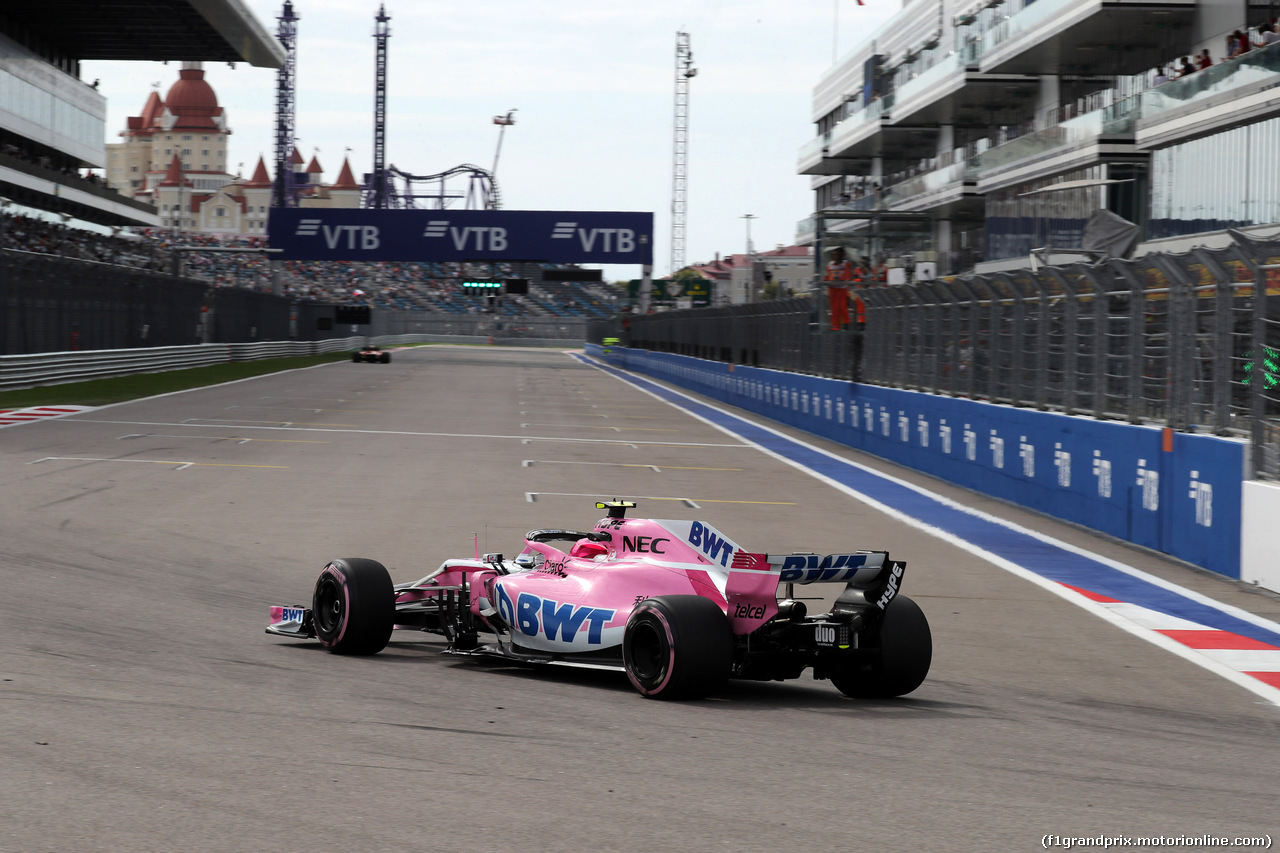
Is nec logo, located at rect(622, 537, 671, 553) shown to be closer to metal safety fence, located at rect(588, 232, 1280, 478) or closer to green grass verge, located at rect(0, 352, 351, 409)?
metal safety fence, located at rect(588, 232, 1280, 478)

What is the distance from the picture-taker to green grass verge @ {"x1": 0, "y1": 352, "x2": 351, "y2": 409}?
29094mm

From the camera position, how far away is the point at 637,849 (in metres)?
4.17

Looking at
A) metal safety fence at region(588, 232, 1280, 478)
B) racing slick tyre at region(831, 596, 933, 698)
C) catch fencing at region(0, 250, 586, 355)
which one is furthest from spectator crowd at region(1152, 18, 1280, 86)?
racing slick tyre at region(831, 596, 933, 698)

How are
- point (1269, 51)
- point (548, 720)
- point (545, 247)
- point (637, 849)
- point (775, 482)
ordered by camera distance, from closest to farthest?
point (637, 849) → point (548, 720) → point (775, 482) → point (1269, 51) → point (545, 247)

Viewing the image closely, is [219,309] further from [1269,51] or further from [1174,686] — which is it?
[1174,686]

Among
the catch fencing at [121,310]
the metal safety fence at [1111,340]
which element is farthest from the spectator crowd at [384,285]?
the metal safety fence at [1111,340]

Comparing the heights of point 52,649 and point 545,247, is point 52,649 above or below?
below

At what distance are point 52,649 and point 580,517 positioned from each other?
297 inches

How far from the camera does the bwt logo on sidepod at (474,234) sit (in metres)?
73.2

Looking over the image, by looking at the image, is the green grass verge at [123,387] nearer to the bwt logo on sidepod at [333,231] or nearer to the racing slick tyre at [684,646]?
the bwt logo on sidepod at [333,231]

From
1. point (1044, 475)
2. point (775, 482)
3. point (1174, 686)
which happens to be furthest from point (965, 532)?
point (1174, 686)

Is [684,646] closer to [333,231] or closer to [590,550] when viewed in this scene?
[590,550]

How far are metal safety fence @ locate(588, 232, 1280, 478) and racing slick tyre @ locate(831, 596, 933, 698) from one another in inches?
211

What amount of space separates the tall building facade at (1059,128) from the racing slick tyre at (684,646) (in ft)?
81.3
